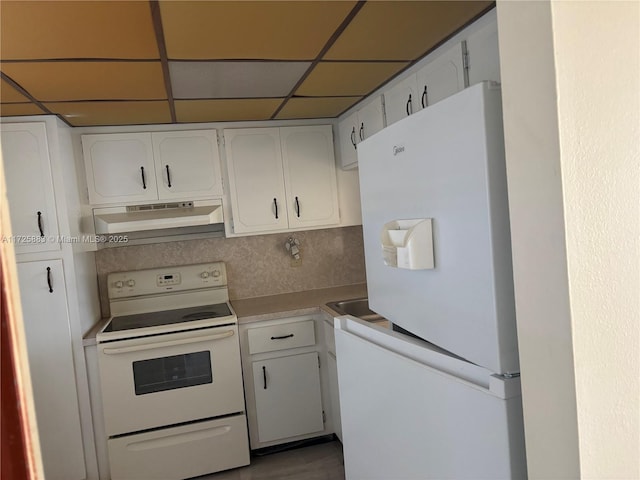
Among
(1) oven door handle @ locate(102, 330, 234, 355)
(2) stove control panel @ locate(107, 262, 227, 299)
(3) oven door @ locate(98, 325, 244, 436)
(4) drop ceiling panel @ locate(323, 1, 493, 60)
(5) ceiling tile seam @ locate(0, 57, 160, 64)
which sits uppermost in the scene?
(5) ceiling tile seam @ locate(0, 57, 160, 64)

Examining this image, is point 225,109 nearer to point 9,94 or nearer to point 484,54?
point 9,94

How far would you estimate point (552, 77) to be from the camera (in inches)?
27.0

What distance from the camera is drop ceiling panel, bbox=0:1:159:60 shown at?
1317 millimetres

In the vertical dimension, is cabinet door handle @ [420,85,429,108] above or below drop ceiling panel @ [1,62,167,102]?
below

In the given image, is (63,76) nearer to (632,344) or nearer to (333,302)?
(333,302)

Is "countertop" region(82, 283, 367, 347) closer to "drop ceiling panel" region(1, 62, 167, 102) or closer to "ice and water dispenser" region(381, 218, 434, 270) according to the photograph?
"drop ceiling panel" region(1, 62, 167, 102)

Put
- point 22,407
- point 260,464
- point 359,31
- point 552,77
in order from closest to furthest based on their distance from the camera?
point 22,407 → point 552,77 → point 359,31 → point 260,464

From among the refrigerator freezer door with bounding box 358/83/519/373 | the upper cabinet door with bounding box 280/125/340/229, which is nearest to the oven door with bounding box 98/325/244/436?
the upper cabinet door with bounding box 280/125/340/229

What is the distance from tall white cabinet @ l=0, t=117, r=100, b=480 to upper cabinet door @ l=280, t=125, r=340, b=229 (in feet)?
4.22

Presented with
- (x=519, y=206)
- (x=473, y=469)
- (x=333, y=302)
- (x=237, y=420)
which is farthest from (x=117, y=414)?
(x=519, y=206)

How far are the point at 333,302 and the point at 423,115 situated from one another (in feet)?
6.65

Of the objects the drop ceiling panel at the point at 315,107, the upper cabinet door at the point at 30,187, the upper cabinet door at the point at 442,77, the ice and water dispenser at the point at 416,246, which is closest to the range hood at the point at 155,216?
the upper cabinet door at the point at 30,187

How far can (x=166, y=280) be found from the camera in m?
3.11

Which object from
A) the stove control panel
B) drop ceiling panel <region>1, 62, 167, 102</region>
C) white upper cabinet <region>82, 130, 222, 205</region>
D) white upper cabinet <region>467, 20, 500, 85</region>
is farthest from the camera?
the stove control panel
